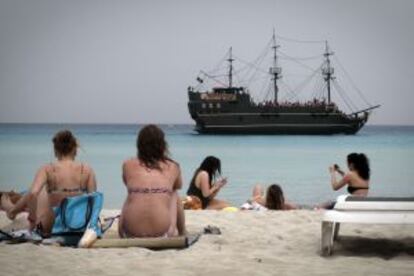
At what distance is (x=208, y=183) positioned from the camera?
688 cm

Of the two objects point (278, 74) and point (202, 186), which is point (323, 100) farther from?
point (202, 186)

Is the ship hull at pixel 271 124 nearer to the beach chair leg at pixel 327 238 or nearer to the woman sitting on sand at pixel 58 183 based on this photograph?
the woman sitting on sand at pixel 58 183

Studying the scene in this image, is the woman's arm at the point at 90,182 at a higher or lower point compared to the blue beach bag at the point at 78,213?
higher

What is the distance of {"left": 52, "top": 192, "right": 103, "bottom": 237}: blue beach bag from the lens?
176 inches

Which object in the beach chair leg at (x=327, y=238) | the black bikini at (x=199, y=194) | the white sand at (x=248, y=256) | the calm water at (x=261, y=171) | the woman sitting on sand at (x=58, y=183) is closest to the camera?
the white sand at (x=248, y=256)

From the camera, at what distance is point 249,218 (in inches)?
232

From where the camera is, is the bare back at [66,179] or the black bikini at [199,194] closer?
the bare back at [66,179]

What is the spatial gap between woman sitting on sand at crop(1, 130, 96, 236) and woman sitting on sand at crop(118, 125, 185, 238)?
290 mm

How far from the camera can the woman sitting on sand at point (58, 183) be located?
4602mm

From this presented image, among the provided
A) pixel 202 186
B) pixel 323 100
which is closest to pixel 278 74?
pixel 323 100

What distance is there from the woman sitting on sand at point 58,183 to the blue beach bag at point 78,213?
10 centimetres

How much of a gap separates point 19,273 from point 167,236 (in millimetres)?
1081

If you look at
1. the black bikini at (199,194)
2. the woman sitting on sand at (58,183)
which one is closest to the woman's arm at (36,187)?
the woman sitting on sand at (58,183)

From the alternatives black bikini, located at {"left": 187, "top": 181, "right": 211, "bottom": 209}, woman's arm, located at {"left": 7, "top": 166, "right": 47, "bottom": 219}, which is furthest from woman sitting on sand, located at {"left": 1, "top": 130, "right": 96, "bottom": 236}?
black bikini, located at {"left": 187, "top": 181, "right": 211, "bottom": 209}
